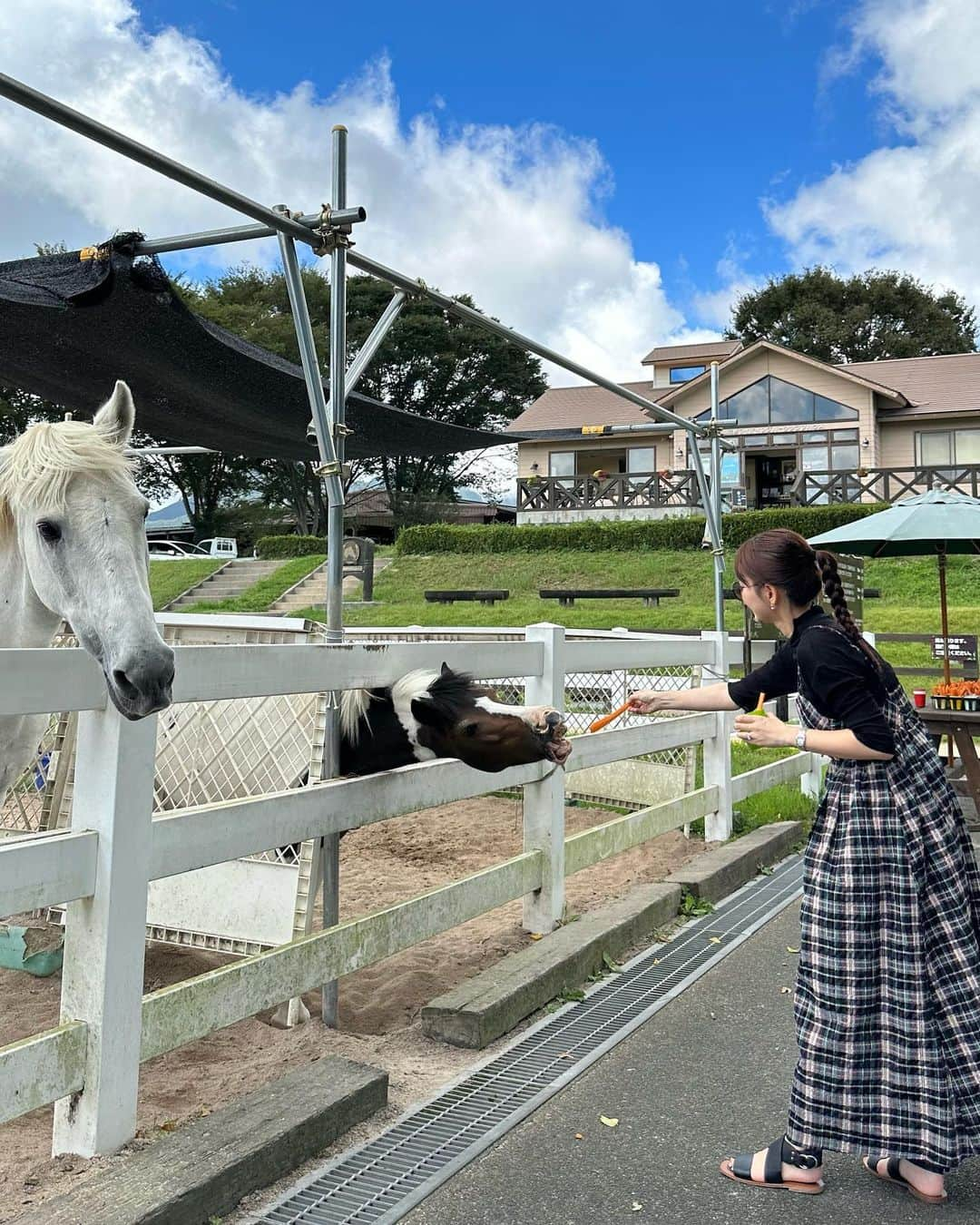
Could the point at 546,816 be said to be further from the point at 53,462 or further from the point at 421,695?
the point at 53,462

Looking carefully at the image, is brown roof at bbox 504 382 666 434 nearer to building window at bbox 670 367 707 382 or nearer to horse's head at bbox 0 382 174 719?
building window at bbox 670 367 707 382

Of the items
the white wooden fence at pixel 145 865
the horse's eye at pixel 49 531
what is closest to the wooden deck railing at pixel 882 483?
the white wooden fence at pixel 145 865

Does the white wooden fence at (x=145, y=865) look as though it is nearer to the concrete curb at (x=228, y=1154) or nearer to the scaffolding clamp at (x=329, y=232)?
the concrete curb at (x=228, y=1154)

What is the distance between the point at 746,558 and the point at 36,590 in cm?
186

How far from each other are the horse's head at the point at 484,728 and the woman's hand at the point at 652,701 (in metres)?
0.25

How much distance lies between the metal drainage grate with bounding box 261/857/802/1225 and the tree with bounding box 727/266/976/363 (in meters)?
43.6

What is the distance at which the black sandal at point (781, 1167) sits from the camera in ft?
7.95

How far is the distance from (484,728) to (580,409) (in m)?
33.4

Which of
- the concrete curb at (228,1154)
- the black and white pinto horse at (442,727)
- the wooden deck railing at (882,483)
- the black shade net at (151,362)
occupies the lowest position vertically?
the concrete curb at (228,1154)

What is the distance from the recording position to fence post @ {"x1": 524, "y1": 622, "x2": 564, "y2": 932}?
4.26m

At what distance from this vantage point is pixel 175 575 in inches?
1025

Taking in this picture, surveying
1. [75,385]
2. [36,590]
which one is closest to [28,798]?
[75,385]

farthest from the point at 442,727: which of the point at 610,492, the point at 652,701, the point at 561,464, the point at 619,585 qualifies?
the point at 561,464

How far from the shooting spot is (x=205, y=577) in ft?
83.4
